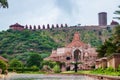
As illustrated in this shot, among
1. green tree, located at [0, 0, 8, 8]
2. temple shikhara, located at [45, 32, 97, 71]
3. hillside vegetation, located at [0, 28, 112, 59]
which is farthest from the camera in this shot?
hillside vegetation, located at [0, 28, 112, 59]

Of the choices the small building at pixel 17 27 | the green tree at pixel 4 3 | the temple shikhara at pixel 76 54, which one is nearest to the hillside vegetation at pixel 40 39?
the small building at pixel 17 27

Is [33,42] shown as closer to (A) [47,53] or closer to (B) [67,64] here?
(A) [47,53]

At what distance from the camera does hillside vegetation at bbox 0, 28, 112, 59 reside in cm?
16962

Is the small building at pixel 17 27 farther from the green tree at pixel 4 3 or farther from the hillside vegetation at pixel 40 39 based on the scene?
the green tree at pixel 4 3

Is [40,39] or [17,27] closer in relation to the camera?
[40,39]

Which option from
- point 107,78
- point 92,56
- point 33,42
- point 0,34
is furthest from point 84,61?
point 107,78

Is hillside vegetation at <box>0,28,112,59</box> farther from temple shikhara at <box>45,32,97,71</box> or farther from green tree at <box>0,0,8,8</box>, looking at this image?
green tree at <box>0,0,8,8</box>

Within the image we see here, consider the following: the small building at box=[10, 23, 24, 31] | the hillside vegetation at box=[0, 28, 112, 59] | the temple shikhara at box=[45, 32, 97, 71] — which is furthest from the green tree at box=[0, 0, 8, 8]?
the small building at box=[10, 23, 24, 31]

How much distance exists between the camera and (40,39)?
180 metres

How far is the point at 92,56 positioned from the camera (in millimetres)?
129375

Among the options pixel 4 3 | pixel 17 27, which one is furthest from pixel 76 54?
pixel 4 3

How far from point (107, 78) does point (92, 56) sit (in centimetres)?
9872

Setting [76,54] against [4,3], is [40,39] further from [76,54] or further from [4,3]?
[4,3]

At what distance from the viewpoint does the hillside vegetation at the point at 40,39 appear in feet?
557
